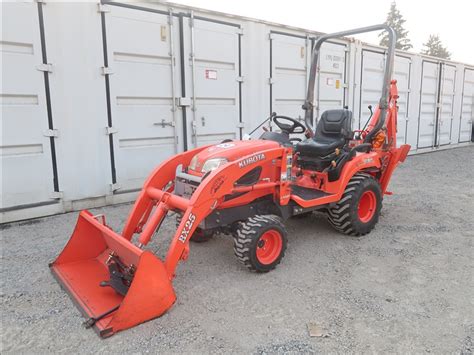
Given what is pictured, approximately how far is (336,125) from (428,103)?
7.75 meters

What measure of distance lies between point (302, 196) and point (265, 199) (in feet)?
1.49

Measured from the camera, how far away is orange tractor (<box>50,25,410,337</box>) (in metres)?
Answer: 2.53

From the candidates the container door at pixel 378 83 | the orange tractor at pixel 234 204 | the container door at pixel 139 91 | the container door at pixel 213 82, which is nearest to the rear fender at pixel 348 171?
the orange tractor at pixel 234 204

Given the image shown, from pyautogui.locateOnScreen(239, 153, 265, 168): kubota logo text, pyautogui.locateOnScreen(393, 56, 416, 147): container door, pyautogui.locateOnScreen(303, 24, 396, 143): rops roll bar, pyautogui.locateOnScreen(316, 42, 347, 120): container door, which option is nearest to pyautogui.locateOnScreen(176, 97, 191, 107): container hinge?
pyautogui.locateOnScreen(303, 24, 396, 143): rops roll bar

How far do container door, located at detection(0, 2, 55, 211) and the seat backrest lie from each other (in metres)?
3.19

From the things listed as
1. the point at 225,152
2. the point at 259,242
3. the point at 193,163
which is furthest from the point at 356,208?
the point at 193,163

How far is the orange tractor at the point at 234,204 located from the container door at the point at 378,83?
4.00 metres

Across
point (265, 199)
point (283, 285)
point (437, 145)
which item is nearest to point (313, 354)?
point (283, 285)

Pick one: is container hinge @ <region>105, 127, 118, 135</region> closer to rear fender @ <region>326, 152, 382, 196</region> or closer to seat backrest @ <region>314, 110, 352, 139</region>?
seat backrest @ <region>314, 110, 352, 139</region>

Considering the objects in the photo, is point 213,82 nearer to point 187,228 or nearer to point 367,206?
point 367,206

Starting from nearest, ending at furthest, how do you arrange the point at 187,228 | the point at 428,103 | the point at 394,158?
the point at 187,228 → the point at 394,158 → the point at 428,103

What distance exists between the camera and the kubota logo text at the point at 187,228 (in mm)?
2686

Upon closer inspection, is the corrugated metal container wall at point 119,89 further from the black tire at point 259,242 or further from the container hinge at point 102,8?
the black tire at point 259,242

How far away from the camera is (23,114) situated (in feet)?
14.4
